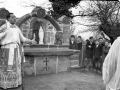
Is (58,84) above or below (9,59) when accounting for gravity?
below

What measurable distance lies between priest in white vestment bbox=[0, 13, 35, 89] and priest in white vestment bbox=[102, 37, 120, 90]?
8.99ft

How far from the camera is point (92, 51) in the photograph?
829 centimetres

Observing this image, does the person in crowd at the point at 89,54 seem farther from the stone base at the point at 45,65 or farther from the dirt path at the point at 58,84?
the dirt path at the point at 58,84

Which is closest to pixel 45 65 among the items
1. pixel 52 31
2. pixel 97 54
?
pixel 52 31

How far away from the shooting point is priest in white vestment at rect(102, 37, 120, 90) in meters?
2.37

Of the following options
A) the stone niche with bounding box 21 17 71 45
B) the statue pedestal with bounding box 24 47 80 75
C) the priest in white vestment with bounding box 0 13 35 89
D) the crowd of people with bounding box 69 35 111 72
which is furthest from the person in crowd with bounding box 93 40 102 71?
the priest in white vestment with bounding box 0 13 35 89

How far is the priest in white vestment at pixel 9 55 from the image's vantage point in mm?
4398

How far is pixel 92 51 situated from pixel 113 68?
5.93m

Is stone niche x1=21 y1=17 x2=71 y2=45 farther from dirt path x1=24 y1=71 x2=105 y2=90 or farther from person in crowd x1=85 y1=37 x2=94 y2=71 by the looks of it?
dirt path x1=24 y1=71 x2=105 y2=90

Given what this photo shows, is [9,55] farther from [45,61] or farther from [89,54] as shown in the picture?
[89,54]

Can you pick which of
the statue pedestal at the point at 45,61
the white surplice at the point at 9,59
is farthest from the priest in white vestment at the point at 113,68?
the statue pedestal at the point at 45,61

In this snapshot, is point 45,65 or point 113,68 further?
point 45,65

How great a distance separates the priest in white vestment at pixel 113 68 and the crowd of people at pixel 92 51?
197 inches

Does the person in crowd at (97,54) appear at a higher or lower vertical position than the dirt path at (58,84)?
higher
